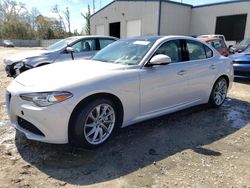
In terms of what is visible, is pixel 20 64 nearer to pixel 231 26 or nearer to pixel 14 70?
pixel 14 70

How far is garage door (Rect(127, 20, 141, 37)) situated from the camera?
26656mm

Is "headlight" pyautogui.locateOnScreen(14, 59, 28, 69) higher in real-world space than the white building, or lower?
lower

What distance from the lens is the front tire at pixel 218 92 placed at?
5695mm

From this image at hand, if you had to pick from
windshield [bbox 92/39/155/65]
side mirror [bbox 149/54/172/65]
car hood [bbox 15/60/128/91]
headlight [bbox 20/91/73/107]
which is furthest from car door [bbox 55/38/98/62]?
headlight [bbox 20/91/73/107]

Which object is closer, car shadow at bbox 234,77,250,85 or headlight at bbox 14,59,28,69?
headlight at bbox 14,59,28,69

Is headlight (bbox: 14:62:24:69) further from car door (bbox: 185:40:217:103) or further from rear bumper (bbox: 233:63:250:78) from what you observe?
rear bumper (bbox: 233:63:250:78)

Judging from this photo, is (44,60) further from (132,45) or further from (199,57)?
(199,57)

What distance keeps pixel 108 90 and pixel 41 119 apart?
3.13 ft

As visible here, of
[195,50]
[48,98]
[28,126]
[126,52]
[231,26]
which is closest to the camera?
[48,98]

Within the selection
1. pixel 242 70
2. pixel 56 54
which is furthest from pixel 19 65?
pixel 242 70

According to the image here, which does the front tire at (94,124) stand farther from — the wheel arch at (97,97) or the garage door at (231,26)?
the garage door at (231,26)

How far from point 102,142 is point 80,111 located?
0.64m

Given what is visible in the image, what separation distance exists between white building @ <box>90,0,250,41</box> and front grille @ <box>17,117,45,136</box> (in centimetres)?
2198

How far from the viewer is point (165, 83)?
4375mm
